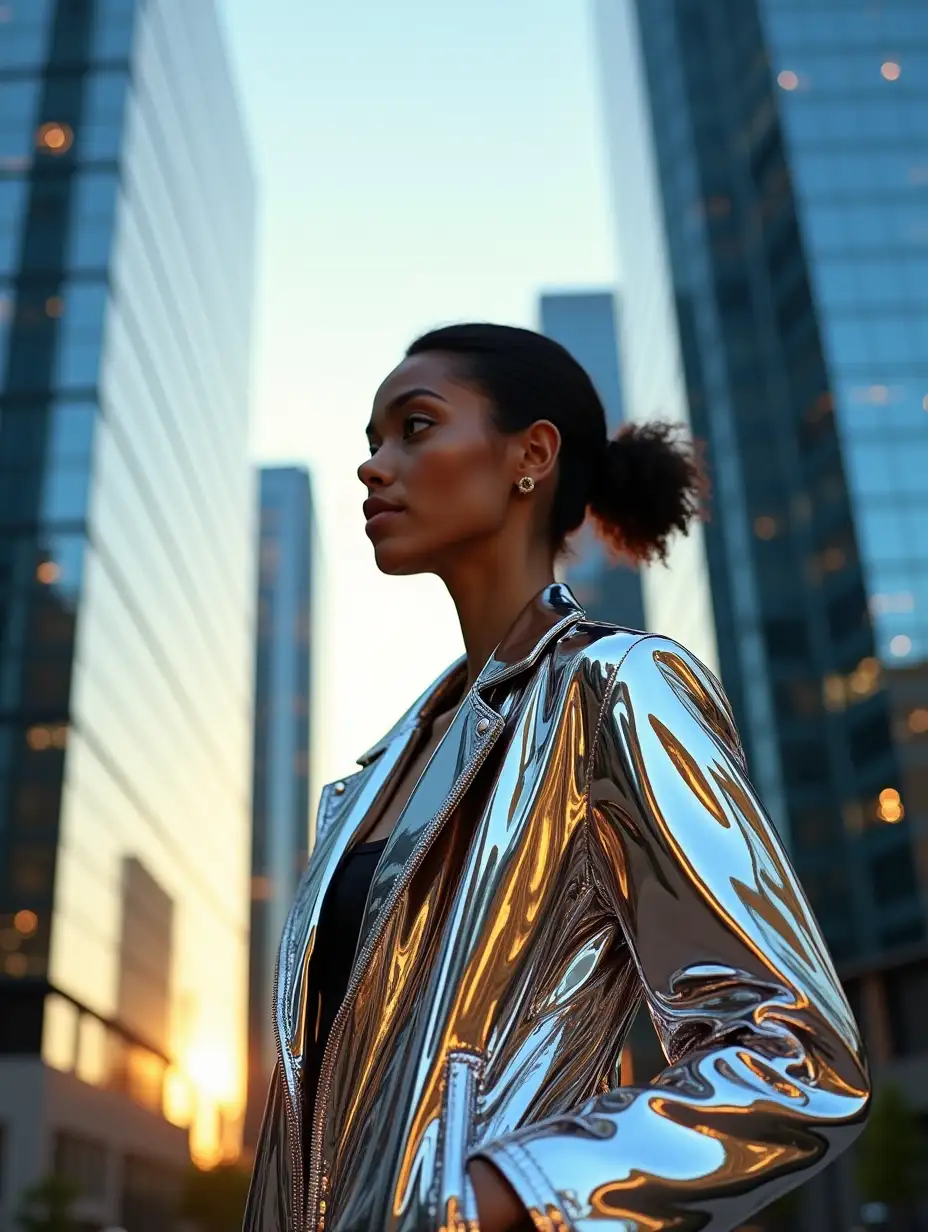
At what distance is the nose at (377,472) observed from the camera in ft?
5.71

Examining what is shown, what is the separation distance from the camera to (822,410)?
4272cm

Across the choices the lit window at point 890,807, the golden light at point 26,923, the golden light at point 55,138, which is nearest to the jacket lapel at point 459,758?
the golden light at point 26,923

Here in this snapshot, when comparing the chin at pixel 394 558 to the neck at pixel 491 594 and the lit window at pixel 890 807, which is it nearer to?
the neck at pixel 491 594

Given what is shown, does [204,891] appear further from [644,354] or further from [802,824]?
[644,354]

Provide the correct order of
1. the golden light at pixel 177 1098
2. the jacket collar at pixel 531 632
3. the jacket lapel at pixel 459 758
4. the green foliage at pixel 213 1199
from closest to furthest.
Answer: the jacket lapel at pixel 459 758, the jacket collar at pixel 531 632, the green foliage at pixel 213 1199, the golden light at pixel 177 1098

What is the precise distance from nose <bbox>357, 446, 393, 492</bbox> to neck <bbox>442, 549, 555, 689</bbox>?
0.57 ft

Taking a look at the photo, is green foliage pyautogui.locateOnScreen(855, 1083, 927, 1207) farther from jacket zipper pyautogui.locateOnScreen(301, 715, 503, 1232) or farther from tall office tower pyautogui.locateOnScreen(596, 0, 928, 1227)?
jacket zipper pyautogui.locateOnScreen(301, 715, 503, 1232)

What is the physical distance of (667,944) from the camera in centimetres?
113

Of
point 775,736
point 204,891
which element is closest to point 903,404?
point 775,736

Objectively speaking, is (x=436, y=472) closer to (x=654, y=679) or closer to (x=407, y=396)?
(x=407, y=396)

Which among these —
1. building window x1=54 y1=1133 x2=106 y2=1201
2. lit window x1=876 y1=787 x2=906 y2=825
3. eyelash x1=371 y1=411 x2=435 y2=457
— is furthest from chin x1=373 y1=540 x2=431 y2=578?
lit window x1=876 y1=787 x2=906 y2=825

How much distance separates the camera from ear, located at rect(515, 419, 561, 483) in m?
1.80

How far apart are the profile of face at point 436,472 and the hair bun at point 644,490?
35cm

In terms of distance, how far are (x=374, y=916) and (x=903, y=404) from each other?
43.0m
